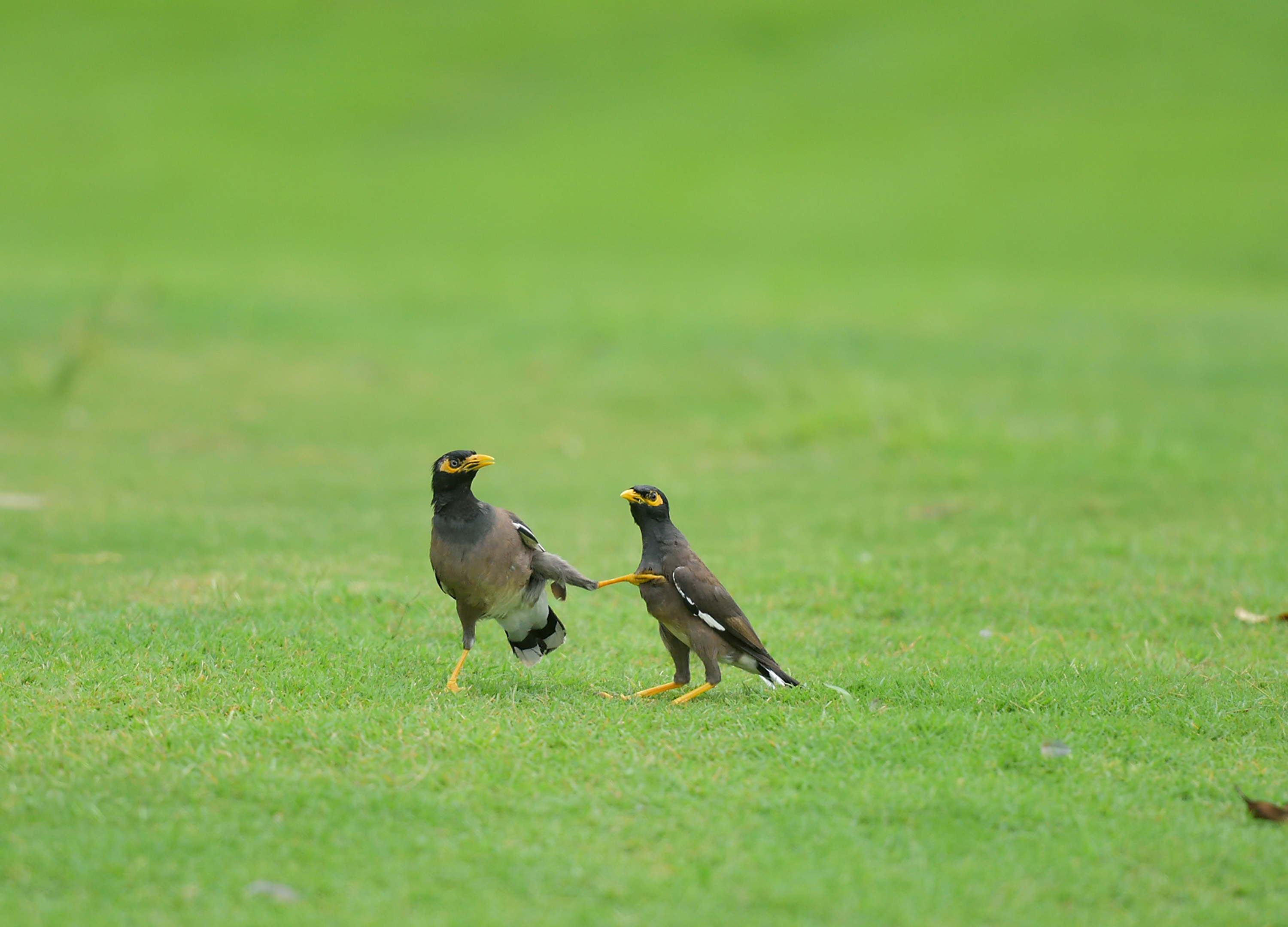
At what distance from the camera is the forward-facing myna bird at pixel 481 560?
22.4 feet

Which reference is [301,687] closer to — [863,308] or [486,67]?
[863,308]

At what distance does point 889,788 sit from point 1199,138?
42.9 m

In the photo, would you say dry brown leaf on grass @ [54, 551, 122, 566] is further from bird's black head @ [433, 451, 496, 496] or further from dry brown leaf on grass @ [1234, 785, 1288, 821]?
dry brown leaf on grass @ [1234, 785, 1288, 821]

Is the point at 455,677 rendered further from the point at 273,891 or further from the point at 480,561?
the point at 273,891

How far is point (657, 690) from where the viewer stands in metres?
6.82

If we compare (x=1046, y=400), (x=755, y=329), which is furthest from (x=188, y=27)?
(x=1046, y=400)

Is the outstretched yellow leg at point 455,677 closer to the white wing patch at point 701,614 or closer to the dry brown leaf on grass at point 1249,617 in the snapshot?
the white wing patch at point 701,614

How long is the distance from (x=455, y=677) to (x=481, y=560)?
0.62 metres

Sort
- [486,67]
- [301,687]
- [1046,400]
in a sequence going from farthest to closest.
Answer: [486,67], [1046,400], [301,687]

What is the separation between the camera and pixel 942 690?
682 centimetres

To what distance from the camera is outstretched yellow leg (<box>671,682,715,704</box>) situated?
21.9 feet

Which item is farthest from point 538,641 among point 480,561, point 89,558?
point 89,558

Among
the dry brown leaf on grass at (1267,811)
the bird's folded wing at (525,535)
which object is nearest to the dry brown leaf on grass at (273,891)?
the bird's folded wing at (525,535)

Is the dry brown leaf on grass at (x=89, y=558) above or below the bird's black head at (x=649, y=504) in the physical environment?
below
